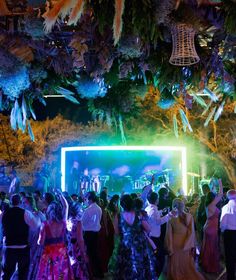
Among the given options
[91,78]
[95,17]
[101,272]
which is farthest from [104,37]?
[101,272]

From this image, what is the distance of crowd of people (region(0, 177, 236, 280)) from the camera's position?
6855 mm

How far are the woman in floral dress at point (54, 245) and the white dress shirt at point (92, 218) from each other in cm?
253

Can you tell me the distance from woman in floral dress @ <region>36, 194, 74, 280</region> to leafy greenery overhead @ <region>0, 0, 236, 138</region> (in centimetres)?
166

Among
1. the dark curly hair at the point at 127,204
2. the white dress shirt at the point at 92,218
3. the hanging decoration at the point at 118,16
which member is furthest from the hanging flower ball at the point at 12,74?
the white dress shirt at the point at 92,218

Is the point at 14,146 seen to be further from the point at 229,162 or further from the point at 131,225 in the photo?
the point at 131,225

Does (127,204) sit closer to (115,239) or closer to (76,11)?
(115,239)

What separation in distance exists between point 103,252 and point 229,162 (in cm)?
1408

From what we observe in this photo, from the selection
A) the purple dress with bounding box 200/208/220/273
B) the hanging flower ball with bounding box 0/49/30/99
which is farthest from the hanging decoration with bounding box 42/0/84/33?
the purple dress with bounding box 200/208/220/273

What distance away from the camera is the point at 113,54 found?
464 centimetres

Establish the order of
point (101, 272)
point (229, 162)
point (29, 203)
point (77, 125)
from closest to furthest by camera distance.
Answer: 1. point (29, 203)
2. point (101, 272)
3. point (229, 162)
4. point (77, 125)

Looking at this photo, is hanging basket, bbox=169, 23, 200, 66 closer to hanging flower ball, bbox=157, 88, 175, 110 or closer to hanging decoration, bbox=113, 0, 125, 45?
hanging decoration, bbox=113, 0, 125, 45

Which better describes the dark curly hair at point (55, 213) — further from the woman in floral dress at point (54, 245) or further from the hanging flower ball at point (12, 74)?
the hanging flower ball at point (12, 74)

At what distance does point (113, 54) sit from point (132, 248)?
369 cm

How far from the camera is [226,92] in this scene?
534 cm
